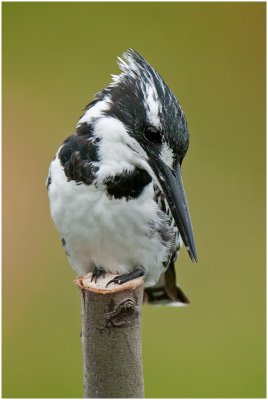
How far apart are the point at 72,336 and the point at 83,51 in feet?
4.69

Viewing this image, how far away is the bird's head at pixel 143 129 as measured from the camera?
2.53 metres

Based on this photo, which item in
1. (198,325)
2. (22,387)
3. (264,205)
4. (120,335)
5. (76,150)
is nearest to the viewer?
(120,335)

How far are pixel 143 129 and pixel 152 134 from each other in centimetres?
4

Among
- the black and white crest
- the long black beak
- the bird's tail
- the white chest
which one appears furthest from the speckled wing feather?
the black and white crest

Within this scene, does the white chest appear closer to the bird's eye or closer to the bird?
the bird

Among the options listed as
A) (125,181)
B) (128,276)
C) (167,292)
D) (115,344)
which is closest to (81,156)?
(125,181)

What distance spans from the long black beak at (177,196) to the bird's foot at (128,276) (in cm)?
18

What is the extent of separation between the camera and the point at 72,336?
430 centimetres

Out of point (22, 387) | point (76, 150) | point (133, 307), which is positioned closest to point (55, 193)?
point (76, 150)

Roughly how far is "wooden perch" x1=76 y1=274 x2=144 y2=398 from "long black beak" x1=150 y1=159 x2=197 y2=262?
0.24m

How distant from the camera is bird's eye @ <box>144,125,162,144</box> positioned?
2.56 meters

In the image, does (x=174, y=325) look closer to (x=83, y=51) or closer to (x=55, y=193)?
(x=83, y=51)

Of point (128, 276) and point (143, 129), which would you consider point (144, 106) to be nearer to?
point (143, 129)

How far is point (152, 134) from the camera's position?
8.44ft
